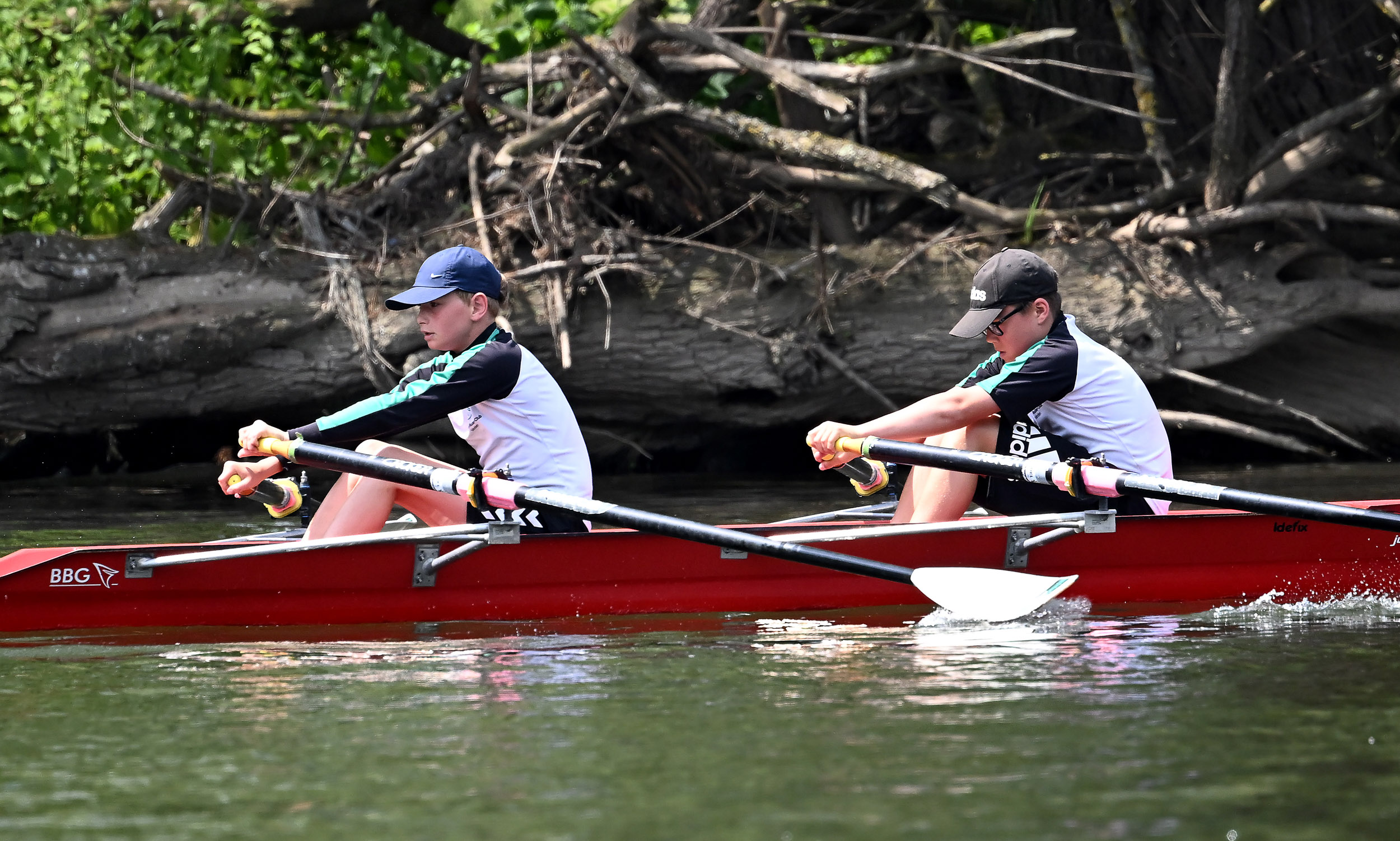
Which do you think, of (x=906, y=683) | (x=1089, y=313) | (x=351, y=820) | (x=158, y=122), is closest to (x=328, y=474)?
(x=158, y=122)

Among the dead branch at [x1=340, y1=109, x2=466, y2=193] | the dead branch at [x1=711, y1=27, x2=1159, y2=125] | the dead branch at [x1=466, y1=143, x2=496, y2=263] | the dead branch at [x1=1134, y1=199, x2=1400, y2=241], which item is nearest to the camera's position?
the dead branch at [x1=711, y1=27, x2=1159, y2=125]

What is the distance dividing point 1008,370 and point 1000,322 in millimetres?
211

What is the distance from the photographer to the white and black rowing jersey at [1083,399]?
19.1 feet

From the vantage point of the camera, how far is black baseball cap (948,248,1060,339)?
19.2ft

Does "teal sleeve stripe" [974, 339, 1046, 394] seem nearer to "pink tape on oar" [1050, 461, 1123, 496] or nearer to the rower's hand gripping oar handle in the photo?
"pink tape on oar" [1050, 461, 1123, 496]

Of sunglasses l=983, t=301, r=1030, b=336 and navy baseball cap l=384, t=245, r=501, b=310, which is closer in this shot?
navy baseball cap l=384, t=245, r=501, b=310

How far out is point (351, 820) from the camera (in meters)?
3.22

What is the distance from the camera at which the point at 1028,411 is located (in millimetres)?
5844

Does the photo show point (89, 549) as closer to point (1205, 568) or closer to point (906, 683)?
point (906, 683)

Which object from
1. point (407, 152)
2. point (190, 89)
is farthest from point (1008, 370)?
point (190, 89)

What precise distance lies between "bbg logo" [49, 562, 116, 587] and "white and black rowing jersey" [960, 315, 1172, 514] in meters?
3.32

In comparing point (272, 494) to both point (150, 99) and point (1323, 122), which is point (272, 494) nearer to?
point (150, 99)

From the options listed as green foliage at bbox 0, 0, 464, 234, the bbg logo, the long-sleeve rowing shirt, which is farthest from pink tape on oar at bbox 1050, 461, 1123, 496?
green foliage at bbox 0, 0, 464, 234

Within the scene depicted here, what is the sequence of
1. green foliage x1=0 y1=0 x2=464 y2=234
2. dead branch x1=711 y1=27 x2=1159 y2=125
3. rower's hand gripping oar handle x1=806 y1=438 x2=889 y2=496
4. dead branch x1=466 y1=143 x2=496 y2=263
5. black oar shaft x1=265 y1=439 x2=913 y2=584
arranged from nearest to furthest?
1. black oar shaft x1=265 y1=439 x2=913 y2=584
2. rower's hand gripping oar handle x1=806 y1=438 x2=889 y2=496
3. dead branch x1=711 y1=27 x2=1159 y2=125
4. dead branch x1=466 y1=143 x2=496 y2=263
5. green foliage x1=0 y1=0 x2=464 y2=234
